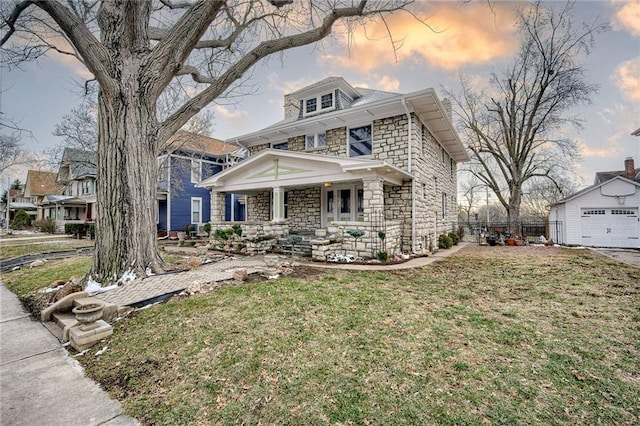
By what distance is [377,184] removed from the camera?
817cm

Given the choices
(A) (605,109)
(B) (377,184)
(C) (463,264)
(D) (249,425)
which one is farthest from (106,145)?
(A) (605,109)

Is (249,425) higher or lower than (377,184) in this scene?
lower

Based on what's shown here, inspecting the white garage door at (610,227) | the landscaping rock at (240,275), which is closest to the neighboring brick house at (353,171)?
the landscaping rock at (240,275)

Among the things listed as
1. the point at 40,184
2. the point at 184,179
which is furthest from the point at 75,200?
the point at 40,184

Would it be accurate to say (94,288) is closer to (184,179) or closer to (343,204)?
(343,204)

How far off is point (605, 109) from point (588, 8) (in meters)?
5.25

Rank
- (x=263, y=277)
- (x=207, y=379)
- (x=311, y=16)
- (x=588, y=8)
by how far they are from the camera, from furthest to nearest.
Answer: (x=588, y=8)
(x=311, y=16)
(x=263, y=277)
(x=207, y=379)

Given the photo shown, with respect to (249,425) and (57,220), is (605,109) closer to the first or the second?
(249,425)

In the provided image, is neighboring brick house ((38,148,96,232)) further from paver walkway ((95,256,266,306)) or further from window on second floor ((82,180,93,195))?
paver walkway ((95,256,266,306))

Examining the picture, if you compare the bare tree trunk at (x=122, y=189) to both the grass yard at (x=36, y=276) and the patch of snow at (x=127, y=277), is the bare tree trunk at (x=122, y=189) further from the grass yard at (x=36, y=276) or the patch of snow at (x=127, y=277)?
the grass yard at (x=36, y=276)

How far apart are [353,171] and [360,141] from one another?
9.77 ft

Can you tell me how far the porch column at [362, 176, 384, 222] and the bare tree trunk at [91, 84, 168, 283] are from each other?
19.1 ft

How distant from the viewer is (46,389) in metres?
2.52

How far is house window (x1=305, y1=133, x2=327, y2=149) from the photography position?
1184 cm
